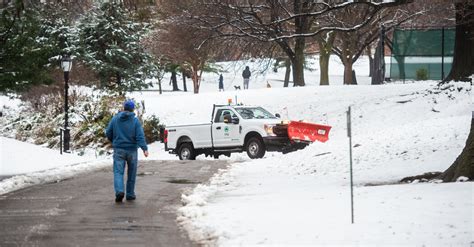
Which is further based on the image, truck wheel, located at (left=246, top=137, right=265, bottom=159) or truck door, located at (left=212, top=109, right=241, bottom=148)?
truck door, located at (left=212, top=109, right=241, bottom=148)

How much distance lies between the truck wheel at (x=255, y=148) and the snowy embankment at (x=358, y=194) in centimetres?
295

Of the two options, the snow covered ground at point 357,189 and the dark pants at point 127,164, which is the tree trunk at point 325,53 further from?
the dark pants at point 127,164

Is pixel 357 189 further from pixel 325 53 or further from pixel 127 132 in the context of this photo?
pixel 325 53

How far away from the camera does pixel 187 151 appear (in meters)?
25.8

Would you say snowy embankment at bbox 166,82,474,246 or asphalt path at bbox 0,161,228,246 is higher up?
snowy embankment at bbox 166,82,474,246

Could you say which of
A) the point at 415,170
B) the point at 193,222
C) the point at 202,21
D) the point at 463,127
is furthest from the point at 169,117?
the point at 193,222

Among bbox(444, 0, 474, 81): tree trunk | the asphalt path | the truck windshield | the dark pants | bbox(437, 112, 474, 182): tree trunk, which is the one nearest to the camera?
the asphalt path

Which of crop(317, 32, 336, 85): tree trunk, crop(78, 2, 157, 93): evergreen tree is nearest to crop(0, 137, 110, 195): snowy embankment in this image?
crop(78, 2, 157, 93): evergreen tree

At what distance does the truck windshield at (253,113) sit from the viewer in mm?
24484

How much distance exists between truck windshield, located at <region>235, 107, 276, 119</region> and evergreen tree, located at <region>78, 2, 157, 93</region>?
1803 cm

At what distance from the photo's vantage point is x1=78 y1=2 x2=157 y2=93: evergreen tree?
42.2m

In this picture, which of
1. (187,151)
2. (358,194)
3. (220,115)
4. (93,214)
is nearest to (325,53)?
(187,151)

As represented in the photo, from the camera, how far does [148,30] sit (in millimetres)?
50000

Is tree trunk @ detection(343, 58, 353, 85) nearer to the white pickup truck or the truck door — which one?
the white pickup truck
